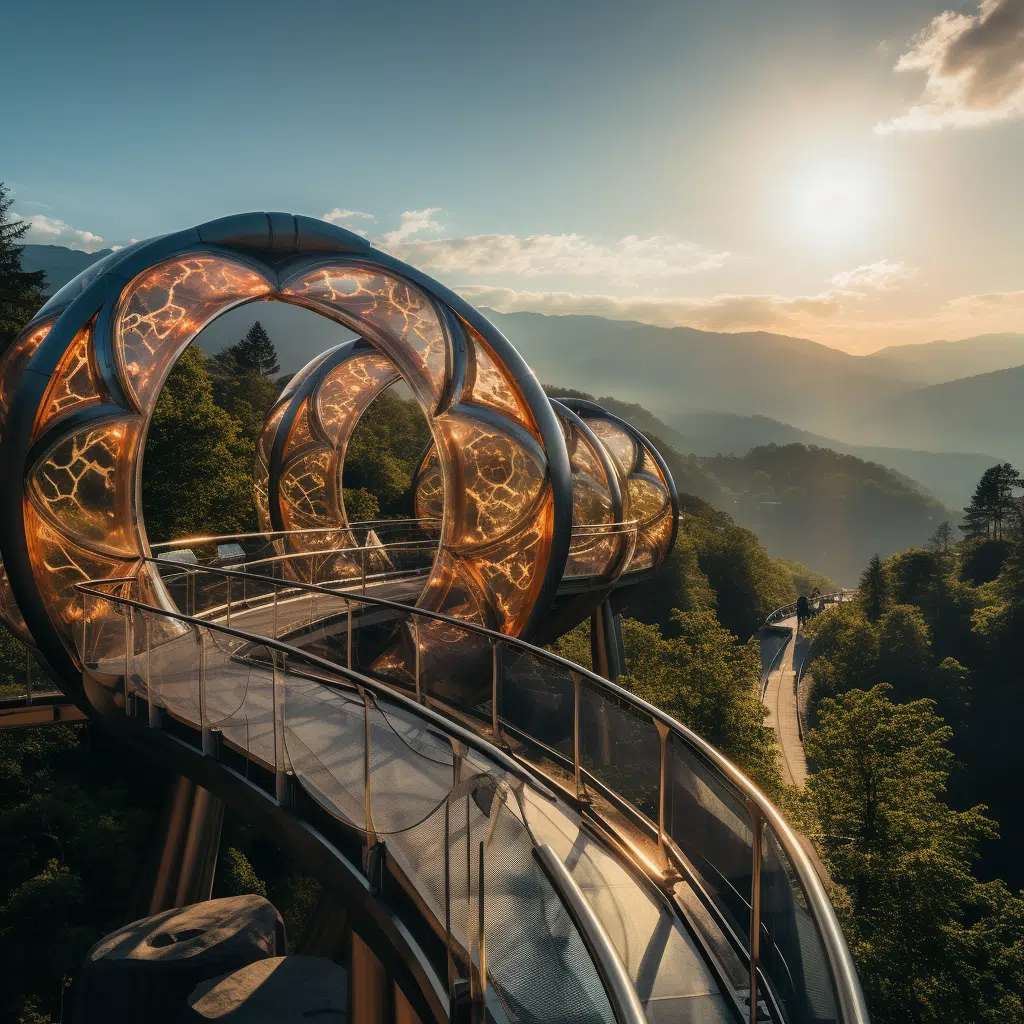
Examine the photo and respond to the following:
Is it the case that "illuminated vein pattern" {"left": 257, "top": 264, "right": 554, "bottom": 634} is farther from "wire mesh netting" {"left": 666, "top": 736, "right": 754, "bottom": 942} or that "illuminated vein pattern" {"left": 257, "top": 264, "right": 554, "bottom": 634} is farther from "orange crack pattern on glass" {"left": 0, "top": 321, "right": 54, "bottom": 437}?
"wire mesh netting" {"left": 666, "top": 736, "right": 754, "bottom": 942}

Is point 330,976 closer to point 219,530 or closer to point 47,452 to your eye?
point 47,452

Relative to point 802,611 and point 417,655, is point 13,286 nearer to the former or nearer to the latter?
point 417,655

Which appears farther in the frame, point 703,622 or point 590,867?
point 703,622

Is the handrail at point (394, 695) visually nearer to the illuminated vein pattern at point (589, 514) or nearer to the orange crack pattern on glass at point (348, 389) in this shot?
the illuminated vein pattern at point (589, 514)

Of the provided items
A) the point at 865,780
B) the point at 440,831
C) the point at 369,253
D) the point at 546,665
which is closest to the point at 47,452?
the point at 369,253

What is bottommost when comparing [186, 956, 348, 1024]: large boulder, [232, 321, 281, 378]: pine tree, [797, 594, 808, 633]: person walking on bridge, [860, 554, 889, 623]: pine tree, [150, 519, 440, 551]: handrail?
[797, 594, 808, 633]: person walking on bridge

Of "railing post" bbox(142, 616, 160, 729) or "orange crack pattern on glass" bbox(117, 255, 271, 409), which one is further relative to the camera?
"orange crack pattern on glass" bbox(117, 255, 271, 409)

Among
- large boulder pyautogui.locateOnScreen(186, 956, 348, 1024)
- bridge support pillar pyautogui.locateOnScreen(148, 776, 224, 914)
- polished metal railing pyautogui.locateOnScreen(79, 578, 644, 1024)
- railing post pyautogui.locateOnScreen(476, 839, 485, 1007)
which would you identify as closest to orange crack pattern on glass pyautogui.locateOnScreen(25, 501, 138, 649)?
polished metal railing pyautogui.locateOnScreen(79, 578, 644, 1024)
